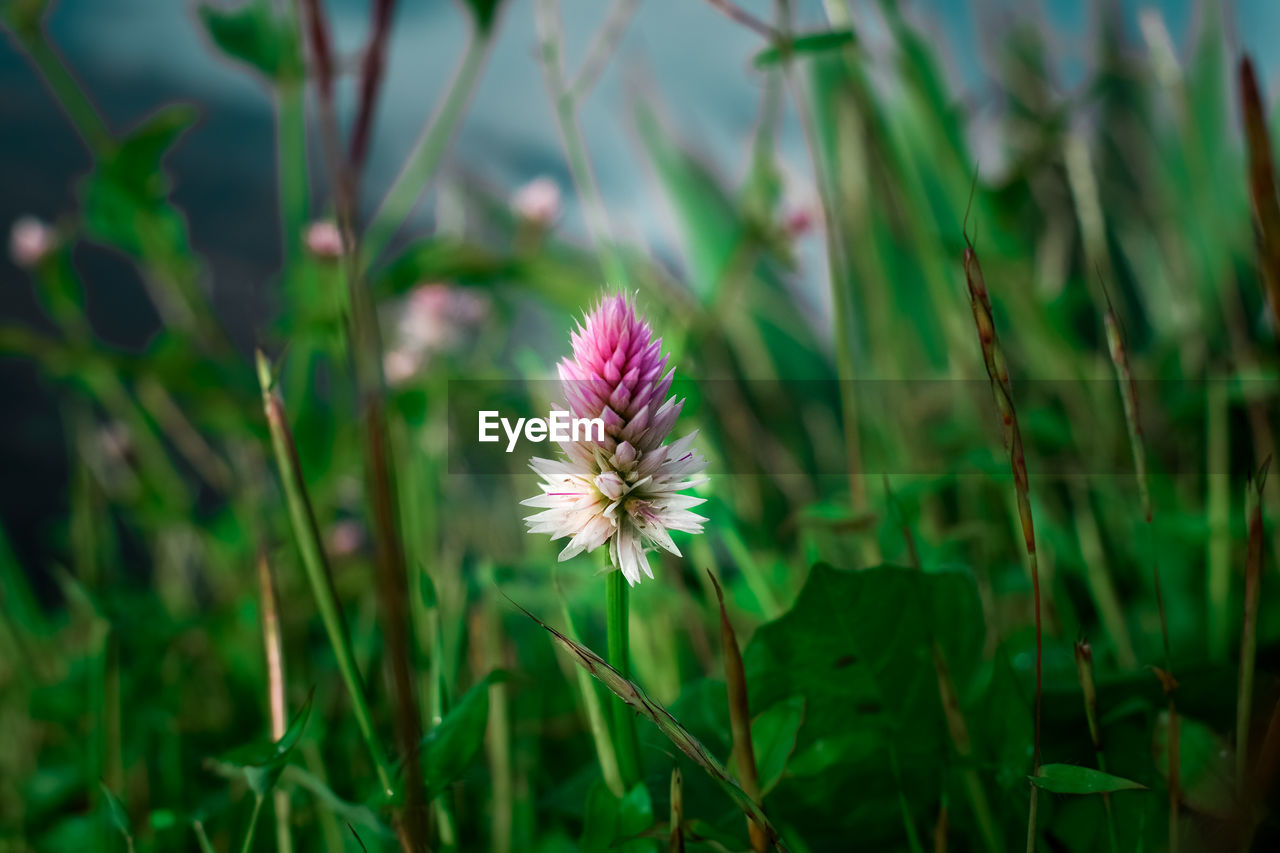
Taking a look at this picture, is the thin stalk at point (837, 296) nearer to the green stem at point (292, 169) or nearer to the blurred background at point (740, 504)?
the blurred background at point (740, 504)

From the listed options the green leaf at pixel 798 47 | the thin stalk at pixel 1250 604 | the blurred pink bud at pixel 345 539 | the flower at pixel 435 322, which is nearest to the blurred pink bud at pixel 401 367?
the flower at pixel 435 322

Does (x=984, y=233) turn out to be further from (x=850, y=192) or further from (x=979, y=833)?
(x=979, y=833)

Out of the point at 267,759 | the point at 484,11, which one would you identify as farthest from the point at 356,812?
the point at 484,11

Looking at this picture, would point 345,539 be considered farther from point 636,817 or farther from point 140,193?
point 636,817

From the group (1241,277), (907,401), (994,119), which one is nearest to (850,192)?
(994,119)

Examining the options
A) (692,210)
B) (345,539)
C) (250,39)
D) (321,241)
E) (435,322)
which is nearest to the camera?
(250,39)

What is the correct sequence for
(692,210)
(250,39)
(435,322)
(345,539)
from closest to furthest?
(250,39), (435,322), (345,539), (692,210)

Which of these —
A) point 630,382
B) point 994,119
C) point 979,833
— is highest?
point 994,119
